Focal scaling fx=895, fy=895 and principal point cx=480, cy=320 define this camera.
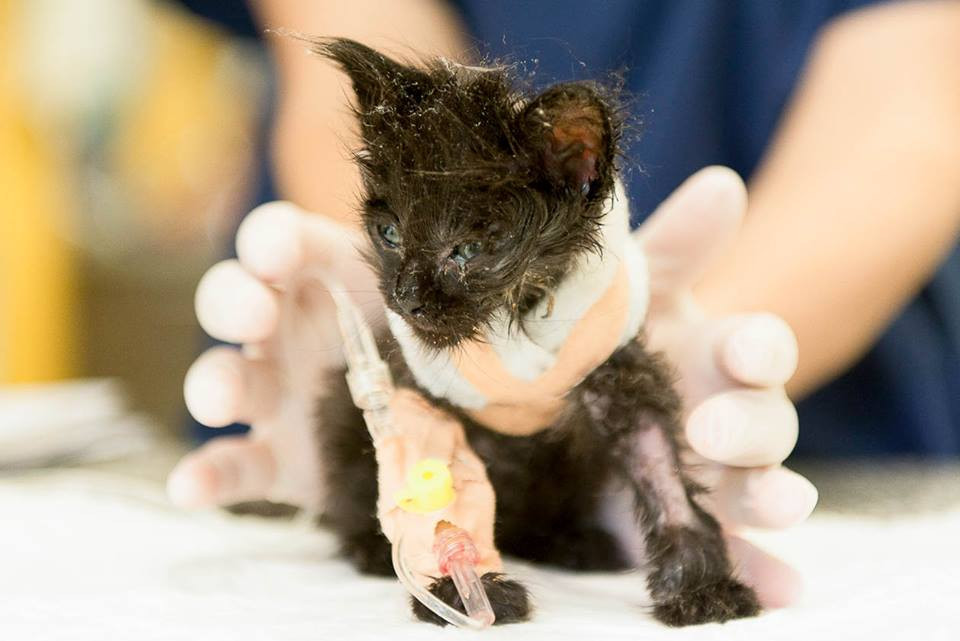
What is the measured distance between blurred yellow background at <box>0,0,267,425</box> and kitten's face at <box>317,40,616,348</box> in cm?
151

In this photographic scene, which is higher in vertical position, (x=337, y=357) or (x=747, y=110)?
(x=747, y=110)

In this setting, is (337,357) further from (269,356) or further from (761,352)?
(761,352)

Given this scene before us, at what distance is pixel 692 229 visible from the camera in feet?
3.78

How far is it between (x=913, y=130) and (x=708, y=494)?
924 millimetres

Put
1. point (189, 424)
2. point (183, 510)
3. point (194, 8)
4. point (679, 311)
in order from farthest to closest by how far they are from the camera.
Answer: point (189, 424)
point (194, 8)
point (183, 510)
point (679, 311)

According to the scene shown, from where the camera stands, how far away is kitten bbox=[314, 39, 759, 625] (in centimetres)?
78

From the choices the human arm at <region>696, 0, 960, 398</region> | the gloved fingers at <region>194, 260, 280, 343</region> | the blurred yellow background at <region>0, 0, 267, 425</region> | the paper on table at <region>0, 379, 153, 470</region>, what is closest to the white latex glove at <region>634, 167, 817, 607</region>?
the human arm at <region>696, 0, 960, 398</region>

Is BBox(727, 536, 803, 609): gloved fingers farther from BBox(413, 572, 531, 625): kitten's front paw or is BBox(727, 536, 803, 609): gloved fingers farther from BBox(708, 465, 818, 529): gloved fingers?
BBox(413, 572, 531, 625): kitten's front paw

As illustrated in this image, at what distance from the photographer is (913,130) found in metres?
1.52

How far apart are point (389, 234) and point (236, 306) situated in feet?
0.91

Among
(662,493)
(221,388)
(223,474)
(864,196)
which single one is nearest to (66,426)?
(223,474)

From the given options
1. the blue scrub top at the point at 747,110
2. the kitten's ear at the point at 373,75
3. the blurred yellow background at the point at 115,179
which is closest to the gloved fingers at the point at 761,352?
the kitten's ear at the point at 373,75

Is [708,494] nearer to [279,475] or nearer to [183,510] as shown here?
[279,475]

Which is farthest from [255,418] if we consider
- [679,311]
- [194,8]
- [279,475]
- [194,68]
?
[194,68]
